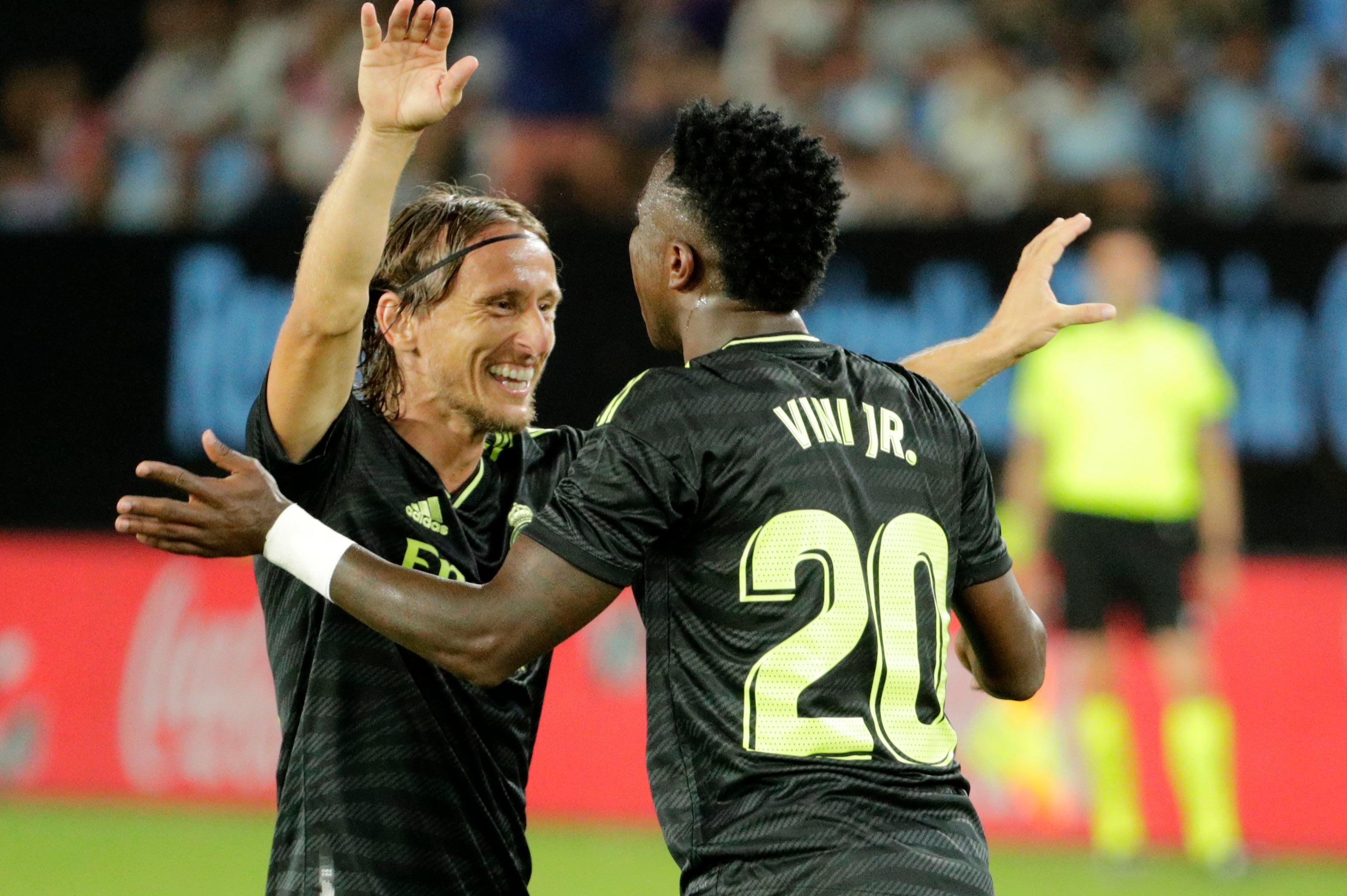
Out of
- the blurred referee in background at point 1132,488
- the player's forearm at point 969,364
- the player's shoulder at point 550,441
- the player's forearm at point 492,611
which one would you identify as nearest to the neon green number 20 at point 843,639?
the player's forearm at point 492,611

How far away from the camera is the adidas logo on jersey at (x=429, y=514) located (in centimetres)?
297

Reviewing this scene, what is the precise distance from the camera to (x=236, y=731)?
26.8ft

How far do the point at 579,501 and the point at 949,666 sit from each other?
215 inches

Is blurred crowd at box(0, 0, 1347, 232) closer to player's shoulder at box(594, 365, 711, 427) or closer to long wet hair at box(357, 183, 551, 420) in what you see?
long wet hair at box(357, 183, 551, 420)

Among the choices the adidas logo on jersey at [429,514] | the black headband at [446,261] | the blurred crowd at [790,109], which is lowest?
the adidas logo on jersey at [429,514]

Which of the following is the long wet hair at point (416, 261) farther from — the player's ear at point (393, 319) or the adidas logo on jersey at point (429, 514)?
the adidas logo on jersey at point (429, 514)

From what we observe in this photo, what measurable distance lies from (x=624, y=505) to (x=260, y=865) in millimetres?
5188

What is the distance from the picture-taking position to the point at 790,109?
10055mm

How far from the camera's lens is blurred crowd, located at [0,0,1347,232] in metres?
9.47

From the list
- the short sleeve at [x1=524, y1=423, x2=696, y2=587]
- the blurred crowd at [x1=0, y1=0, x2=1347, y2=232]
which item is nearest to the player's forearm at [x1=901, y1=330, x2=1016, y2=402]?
the short sleeve at [x1=524, y1=423, x2=696, y2=587]

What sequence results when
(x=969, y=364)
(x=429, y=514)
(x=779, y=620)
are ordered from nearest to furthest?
(x=779, y=620), (x=429, y=514), (x=969, y=364)

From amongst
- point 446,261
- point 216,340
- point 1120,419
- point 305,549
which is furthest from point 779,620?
point 216,340

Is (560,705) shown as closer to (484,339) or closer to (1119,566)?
(1119,566)

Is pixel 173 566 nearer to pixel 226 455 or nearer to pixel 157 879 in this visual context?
pixel 157 879
